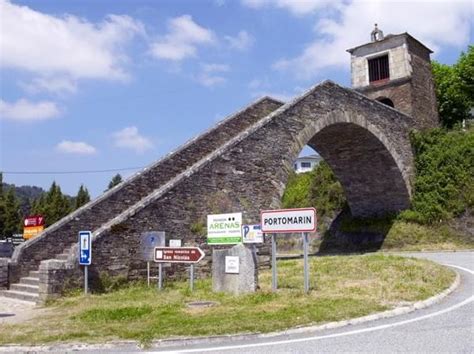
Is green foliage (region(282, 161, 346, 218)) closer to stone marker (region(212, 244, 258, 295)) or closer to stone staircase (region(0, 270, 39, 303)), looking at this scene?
stone staircase (region(0, 270, 39, 303))

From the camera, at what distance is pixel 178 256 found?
11.6 meters

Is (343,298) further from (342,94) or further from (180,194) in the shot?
(342,94)

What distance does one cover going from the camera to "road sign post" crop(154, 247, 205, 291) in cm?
1127

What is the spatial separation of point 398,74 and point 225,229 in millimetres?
19725

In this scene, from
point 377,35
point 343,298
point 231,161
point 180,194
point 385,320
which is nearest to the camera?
point 385,320

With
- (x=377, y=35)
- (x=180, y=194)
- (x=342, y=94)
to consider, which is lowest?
(x=180, y=194)

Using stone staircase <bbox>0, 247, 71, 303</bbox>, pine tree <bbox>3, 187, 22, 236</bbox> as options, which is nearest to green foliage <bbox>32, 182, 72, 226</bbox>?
pine tree <bbox>3, 187, 22, 236</bbox>

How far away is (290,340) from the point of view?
21.4ft

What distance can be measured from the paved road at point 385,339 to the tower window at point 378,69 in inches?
892

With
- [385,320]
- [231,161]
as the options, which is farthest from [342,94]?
[385,320]

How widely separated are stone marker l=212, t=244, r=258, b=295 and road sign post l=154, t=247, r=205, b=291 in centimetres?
45

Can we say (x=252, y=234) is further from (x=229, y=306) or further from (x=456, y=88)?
(x=456, y=88)

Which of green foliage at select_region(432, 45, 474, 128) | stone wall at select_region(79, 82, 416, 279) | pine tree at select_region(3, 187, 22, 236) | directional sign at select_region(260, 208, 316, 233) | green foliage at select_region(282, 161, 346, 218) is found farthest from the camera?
pine tree at select_region(3, 187, 22, 236)

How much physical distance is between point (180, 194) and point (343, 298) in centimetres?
597
